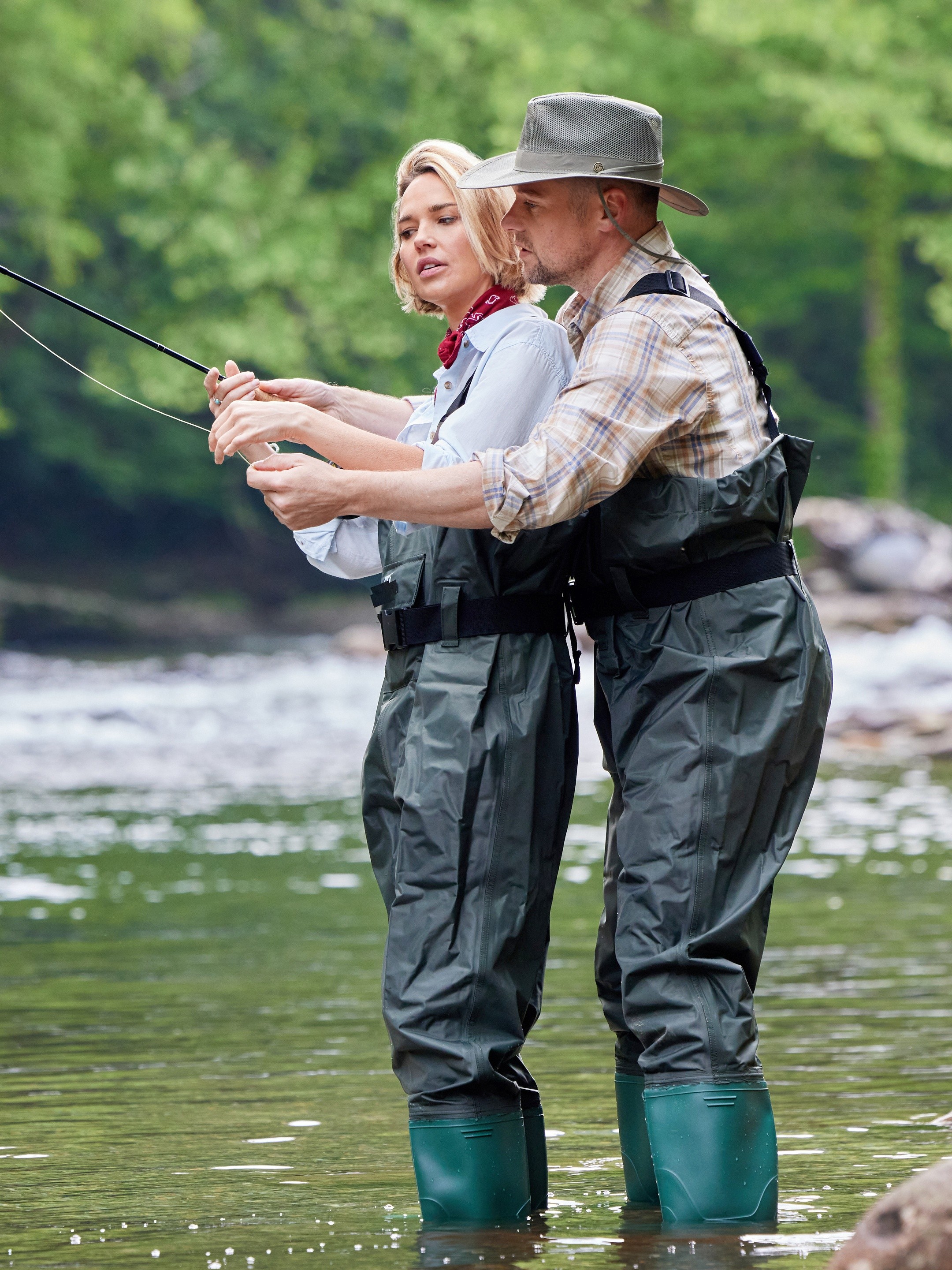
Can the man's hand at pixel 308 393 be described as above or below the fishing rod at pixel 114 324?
below

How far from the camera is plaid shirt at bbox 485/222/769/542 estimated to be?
108 inches

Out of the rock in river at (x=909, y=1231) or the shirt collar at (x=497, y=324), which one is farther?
the shirt collar at (x=497, y=324)

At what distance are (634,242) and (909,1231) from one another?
1460 millimetres

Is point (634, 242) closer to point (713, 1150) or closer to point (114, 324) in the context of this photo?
point (114, 324)

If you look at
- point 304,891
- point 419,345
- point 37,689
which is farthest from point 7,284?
point 304,891

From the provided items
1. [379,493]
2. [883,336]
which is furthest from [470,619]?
[883,336]

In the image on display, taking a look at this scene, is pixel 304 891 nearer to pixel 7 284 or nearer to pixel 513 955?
pixel 513 955

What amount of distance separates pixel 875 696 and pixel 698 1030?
12153 mm

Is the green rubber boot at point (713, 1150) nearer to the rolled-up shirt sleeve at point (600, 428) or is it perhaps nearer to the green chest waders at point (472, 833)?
the green chest waders at point (472, 833)

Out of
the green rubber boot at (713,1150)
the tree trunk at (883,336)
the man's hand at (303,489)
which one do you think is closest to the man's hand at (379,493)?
the man's hand at (303,489)

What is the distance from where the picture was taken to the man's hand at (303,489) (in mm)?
2855

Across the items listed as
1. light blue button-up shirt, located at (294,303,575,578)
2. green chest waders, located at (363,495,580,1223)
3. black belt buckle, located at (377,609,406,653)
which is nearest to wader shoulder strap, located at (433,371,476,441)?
light blue button-up shirt, located at (294,303,575,578)

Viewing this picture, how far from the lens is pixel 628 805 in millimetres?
2967

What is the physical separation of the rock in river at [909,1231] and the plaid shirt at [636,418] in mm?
987
